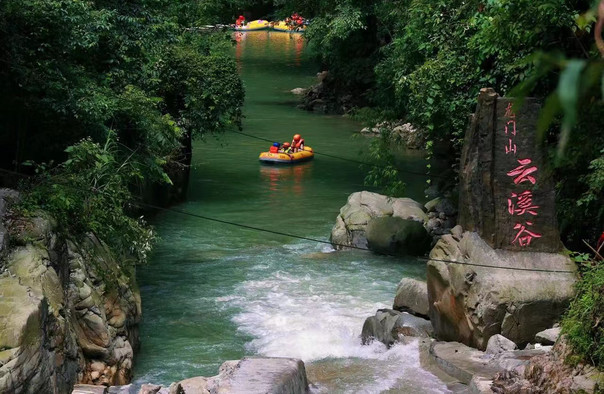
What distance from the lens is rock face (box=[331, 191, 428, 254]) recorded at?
15.8 meters

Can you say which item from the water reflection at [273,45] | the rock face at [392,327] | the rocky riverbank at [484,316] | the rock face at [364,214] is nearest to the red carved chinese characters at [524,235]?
the rocky riverbank at [484,316]

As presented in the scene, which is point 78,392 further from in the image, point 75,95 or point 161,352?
point 75,95

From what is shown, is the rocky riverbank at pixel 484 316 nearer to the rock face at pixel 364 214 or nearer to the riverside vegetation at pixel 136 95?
the riverside vegetation at pixel 136 95

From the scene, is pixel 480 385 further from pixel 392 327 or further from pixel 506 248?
pixel 392 327

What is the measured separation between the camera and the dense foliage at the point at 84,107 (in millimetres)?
10445

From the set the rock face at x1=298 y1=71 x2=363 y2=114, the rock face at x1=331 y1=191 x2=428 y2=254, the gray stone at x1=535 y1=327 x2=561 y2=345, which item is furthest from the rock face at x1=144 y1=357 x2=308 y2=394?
the rock face at x1=298 y1=71 x2=363 y2=114

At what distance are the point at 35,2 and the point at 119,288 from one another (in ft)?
11.8

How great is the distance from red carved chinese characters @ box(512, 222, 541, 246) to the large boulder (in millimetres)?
5200

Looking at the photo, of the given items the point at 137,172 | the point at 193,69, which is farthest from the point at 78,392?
the point at 193,69

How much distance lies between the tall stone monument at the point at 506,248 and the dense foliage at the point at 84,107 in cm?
407

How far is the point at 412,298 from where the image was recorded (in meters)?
11.4

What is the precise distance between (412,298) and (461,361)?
6.96 feet

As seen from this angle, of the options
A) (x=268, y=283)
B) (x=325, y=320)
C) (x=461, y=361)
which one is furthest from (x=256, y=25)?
(x=461, y=361)

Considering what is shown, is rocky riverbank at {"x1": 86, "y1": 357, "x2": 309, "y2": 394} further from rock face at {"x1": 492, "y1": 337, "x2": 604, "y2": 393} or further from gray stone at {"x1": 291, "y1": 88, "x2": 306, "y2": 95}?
gray stone at {"x1": 291, "y1": 88, "x2": 306, "y2": 95}
